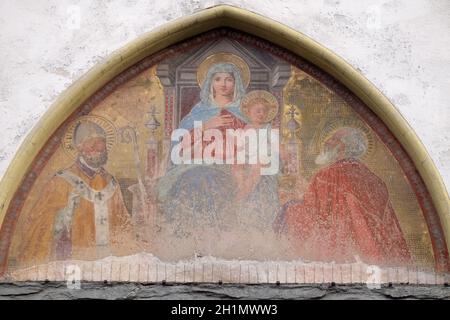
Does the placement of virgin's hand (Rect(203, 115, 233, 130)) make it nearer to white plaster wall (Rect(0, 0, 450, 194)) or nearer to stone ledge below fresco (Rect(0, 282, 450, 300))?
white plaster wall (Rect(0, 0, 450, 194))

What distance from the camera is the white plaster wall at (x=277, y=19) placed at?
674 centimetres

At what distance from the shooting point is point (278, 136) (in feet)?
22.5

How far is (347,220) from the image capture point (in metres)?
6.71

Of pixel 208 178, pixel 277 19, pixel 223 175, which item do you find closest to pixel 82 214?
pixel 208 178

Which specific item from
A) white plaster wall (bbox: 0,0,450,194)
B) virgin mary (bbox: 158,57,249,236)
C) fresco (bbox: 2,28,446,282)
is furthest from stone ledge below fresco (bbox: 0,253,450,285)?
white plaster wall (bbox: 0,0,450,194)

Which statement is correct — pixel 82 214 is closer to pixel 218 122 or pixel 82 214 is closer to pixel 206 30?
pixel 218 122

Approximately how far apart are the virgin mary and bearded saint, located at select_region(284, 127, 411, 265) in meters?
0.47

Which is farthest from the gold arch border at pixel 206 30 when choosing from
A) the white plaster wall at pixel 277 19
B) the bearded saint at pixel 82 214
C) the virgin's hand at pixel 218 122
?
the virgin's hand at pixel 218 122

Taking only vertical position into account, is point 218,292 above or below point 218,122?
below

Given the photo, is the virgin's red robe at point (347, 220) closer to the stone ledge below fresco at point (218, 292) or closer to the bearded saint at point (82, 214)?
the stone ledge below fresco at point (218, 292)

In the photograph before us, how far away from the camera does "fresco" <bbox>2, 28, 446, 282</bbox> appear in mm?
6637

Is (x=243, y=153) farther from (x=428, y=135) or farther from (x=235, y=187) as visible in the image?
(x=428, y=135)

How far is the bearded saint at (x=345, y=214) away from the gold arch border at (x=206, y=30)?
0.29 meters

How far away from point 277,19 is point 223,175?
3.79 feet
